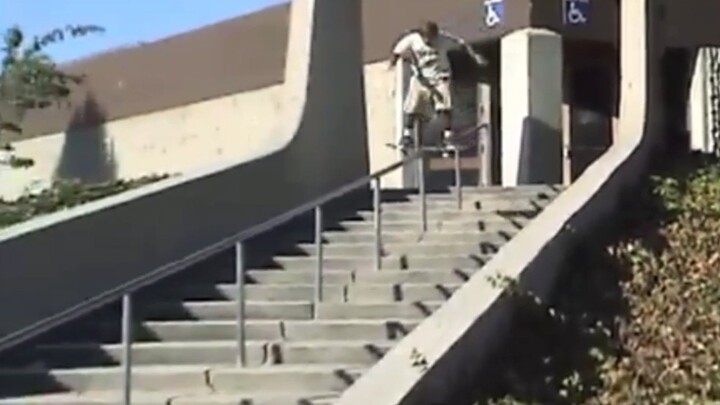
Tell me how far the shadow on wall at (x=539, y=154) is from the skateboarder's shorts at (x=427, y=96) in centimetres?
244

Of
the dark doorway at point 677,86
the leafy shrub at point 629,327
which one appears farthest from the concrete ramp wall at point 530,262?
the dark doorway at point 677,86

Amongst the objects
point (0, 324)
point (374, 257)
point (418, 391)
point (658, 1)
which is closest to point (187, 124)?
point (658, 1)

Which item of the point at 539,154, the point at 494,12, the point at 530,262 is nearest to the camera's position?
the point at 530,262

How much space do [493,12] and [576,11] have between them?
1014 millimetres

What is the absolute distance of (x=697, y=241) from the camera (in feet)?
35.8

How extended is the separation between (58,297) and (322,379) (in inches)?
86.9

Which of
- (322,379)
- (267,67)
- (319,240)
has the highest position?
(267,67)

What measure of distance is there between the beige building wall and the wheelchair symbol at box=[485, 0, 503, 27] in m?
1.32

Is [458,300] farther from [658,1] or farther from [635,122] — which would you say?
[658,1]

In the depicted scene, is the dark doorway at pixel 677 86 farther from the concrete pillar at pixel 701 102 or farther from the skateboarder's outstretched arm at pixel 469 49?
the skateboarder's outstretched arm at pixel 469 49

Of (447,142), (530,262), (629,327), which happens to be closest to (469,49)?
(447,142)

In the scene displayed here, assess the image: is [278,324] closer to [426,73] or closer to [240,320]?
[240,320]

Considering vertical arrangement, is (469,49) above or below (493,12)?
below

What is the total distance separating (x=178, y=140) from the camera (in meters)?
22.7
